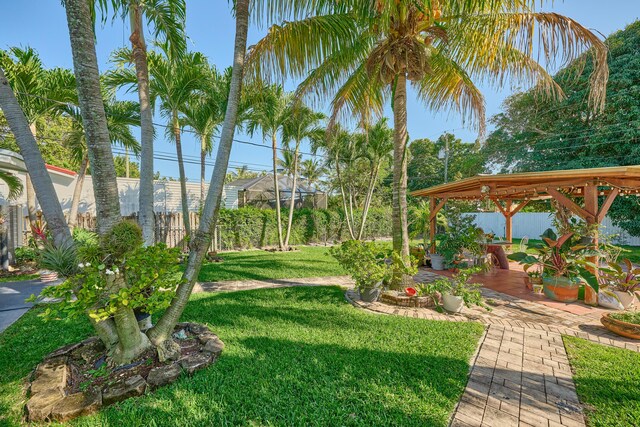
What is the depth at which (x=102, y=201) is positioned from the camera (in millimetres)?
2543

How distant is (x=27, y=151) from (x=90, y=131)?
1.95ft

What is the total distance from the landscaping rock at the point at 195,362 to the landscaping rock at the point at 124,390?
389 millimetres

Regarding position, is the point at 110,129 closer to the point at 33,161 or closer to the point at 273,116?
the point at 273,116

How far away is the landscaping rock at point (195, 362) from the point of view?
284 centimetres

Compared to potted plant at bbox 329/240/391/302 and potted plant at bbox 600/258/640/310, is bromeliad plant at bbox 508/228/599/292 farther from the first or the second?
potted plant at bbox 329/240/391/302

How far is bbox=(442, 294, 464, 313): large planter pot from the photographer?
15.4 ft

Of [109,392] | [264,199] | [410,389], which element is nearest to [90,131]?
[109,392]

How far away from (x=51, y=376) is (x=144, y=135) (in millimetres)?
2842

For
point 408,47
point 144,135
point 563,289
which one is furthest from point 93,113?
point 563,289

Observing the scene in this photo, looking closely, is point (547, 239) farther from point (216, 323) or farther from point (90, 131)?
point (90, 131)

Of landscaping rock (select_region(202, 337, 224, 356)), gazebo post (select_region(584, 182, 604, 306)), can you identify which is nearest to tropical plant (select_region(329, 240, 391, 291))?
landscaping rock (select_region(202, 337, 224, 356))

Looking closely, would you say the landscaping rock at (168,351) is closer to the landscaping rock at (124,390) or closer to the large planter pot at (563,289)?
A: the landscaping rock at (124,390)

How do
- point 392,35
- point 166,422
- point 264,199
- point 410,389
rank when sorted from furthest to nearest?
point 264,199, point 392,35, point 410,389, point 166,422

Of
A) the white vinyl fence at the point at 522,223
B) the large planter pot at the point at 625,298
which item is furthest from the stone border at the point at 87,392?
the white vinyl fence at the point at 522,223
